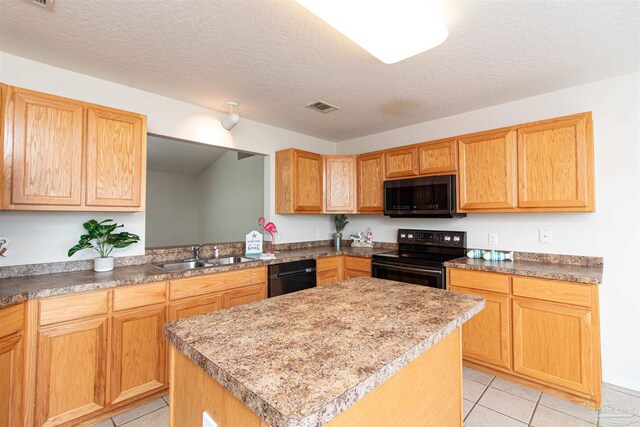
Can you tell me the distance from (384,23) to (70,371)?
267 cm

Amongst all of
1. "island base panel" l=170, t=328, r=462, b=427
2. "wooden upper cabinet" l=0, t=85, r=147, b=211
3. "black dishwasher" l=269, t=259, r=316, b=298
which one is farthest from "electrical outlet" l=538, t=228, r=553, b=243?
"wooden upper cabinet" l=0, t=85, r=147, b=211

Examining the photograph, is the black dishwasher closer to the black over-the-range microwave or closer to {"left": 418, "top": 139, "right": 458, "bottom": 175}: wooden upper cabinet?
the black over-the-range microwave

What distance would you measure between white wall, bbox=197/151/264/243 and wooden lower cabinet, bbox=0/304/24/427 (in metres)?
3.15

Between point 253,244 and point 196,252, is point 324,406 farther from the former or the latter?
point 253,244

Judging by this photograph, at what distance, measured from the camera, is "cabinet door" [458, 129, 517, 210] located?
8.58 ft

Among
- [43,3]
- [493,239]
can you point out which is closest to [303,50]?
[43,3]

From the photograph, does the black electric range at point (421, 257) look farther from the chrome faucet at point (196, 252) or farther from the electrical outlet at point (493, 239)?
the chrome faucet at point (196, 252)

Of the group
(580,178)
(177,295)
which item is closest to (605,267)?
(580,178)

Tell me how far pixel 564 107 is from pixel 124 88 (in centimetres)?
388

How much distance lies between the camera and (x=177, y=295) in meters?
2.26

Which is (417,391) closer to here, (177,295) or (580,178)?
(177,295)

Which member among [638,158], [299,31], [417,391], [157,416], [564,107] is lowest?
[157,416]

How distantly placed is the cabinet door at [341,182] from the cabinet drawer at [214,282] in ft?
4.80

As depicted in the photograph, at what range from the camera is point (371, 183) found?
12.2 feet
